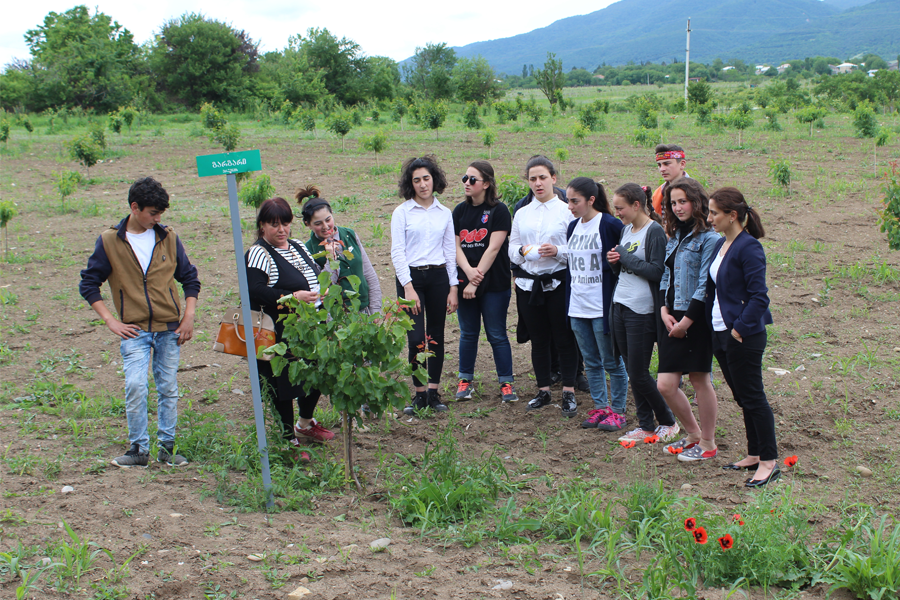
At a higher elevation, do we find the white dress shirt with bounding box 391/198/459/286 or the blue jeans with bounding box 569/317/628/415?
the white dress shirt with bounding box 391/198/459/286

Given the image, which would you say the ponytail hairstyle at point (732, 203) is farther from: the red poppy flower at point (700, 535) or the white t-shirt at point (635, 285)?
the red poppy flower at point (700, 535)

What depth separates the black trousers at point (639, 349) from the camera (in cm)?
425

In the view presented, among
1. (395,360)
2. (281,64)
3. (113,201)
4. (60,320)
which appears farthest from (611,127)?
(281,64)

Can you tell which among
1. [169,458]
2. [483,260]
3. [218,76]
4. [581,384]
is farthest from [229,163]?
[218,76]

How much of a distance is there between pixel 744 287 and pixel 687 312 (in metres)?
0.37

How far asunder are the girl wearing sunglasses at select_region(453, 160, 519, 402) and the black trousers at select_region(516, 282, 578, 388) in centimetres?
22

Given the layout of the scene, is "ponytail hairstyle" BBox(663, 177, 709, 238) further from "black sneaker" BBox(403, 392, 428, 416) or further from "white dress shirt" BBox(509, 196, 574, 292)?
"black sneaker" BBox(403, 392, 428, 416)

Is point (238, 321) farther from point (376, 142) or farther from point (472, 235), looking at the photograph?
point (376, 142)

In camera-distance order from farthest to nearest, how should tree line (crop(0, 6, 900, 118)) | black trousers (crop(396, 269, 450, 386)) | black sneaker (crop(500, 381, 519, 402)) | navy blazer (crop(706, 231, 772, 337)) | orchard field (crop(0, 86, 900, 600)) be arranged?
tree line (crop(0, 6, 900, 118))
black sneaker (crop(500, 381, 519, 402))
black trousers (crop(396, 269, 450, 386))
navy blazer (crop(706, 231, 772, 337))
orchard field (crop(0, 86, 900, 600))

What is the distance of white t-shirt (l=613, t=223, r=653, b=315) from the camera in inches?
167

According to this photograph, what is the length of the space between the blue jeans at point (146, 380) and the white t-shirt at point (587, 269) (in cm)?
275

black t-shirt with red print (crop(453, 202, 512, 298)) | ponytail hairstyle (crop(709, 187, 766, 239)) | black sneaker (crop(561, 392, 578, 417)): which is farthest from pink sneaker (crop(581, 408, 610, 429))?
ponytail hairstyle (crop(709, 187, 766, 239))

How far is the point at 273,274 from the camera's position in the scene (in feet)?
13.2

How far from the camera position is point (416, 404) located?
16.7 feet
